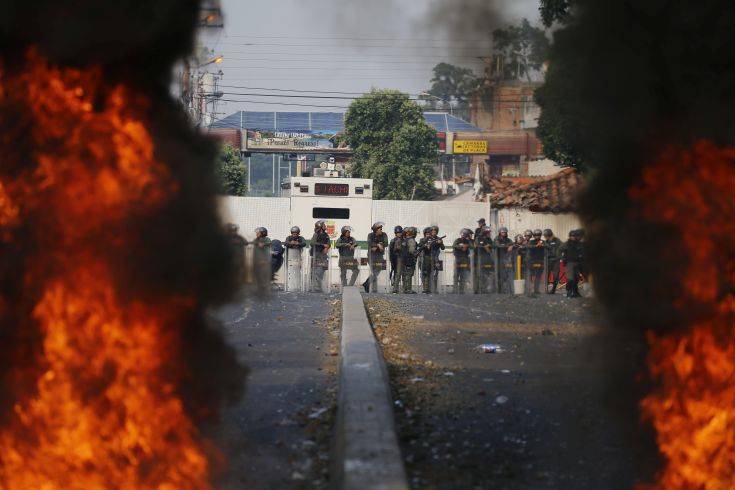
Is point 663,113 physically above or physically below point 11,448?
above

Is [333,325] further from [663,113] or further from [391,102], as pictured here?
[391,102]

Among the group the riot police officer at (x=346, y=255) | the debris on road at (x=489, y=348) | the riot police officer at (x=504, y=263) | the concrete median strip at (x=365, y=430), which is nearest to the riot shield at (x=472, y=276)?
the riot police officer at (x=504, y=263)

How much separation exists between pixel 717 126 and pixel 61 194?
3.49 m

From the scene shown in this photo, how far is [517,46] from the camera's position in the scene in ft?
26.3

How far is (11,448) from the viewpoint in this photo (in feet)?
18.0

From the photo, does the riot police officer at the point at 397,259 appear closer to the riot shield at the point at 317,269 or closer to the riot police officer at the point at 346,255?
the riot police officer at the point at 346,255

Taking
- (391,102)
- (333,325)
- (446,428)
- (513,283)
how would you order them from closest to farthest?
(446,428) → (333,325) → (513,283) → (391,102)

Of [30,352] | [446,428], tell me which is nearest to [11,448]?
[30,352]

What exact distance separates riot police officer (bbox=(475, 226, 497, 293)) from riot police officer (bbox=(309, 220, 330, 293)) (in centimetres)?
361

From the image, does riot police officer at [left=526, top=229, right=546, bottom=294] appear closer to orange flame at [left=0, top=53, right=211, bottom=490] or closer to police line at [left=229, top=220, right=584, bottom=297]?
police line at [left=229, top=220, right=584, bottom=297]

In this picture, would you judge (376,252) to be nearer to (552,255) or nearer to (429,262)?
(429,262)

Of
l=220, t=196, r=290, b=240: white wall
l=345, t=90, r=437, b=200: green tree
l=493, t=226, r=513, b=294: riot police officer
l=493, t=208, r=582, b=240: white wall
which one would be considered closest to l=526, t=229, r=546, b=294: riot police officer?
l=493, t=226, r=513, b=294: riot police officer

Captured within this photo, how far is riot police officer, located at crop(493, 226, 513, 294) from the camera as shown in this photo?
26.3m

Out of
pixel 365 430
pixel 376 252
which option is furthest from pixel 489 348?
pixel 376 252
